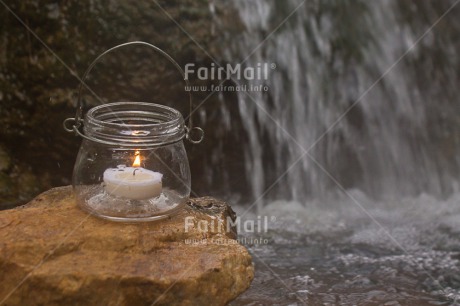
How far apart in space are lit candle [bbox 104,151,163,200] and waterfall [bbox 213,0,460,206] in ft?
6.62

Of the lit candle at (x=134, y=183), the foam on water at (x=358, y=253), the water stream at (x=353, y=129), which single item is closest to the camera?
the lit candle at (x=134, y=183)

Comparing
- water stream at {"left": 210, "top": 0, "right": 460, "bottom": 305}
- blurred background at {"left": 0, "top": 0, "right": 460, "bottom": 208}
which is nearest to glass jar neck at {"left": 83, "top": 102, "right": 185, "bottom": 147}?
water stream at {"left": 210, "top": 0, "right": 460, "bottom": 305}

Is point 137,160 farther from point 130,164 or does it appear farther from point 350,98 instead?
point 350,98

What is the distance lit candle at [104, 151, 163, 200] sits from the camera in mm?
2467

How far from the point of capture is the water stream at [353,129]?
4117 mm

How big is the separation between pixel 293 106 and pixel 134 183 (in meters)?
2.37

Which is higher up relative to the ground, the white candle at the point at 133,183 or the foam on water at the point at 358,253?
the white candle at the point at 133,183

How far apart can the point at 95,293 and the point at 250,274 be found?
23.0 inches

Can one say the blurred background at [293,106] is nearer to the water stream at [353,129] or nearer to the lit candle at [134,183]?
the water stream at [353,129]

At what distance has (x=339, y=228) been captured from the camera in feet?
13.8

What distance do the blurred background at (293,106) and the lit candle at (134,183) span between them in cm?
129

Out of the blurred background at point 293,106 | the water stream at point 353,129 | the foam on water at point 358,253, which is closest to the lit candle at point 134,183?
the foam on water at point 358,253

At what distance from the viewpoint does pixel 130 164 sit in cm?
266

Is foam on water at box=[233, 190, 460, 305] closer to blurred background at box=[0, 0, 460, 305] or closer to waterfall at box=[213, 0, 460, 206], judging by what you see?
blurred background at box=[0, 0, 460, 305]
